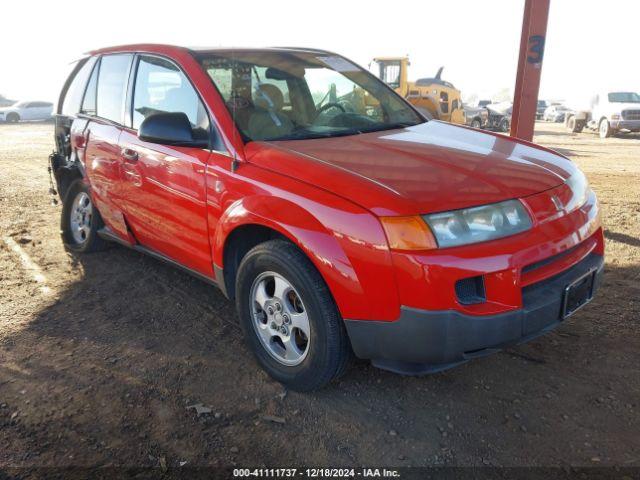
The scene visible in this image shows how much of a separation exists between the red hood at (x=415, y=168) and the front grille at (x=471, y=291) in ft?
1.07

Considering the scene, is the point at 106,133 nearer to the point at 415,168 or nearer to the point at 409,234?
the point at 415,168

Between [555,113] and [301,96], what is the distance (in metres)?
36.5

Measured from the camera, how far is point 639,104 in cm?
1945

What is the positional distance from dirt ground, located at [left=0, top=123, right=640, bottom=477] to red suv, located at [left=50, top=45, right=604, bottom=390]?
31cm

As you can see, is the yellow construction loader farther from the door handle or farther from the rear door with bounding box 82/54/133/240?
the door handle

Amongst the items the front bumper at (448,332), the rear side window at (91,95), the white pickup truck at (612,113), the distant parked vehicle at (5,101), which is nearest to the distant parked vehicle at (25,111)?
the distant parked vehicle at (5,101)

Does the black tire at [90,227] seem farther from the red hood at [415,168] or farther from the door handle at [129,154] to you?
the red hood at [415,168]

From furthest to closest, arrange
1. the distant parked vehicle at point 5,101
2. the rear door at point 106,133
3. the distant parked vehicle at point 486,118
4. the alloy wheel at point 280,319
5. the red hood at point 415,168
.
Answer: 1. the distant parked vehicle at point 5,101
2. the distant parked vehicle at point 486,118
3. the rear door at point 106,133
4. the alloy wheel at point 280,319
5. the red hood at point 415,168

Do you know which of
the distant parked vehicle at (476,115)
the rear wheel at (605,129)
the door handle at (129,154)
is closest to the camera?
the door handle at (129,154)

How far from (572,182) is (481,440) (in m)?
1.44

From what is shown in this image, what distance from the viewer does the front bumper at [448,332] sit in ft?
7.30

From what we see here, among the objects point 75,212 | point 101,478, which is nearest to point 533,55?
point 75,212

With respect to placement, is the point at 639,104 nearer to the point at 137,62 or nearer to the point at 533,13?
the point at 533,13

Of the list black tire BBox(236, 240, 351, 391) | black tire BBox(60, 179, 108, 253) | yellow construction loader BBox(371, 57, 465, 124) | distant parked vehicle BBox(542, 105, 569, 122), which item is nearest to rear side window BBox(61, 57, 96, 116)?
black tire BBox(60, 179, 108, 253)
